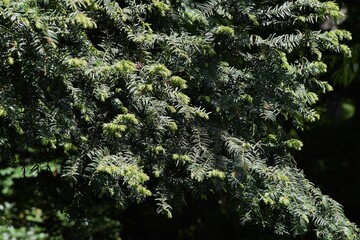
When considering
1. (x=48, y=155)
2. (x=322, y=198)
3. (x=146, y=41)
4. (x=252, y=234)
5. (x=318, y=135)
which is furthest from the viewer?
(x=318, y=135)

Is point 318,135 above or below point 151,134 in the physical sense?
below

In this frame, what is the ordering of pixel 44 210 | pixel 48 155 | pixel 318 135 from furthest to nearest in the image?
pixel 318 135
pixel 44 210
pixel 48 155

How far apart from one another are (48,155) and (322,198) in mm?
1671

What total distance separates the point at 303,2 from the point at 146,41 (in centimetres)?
89

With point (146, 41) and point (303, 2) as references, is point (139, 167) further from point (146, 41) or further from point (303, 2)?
point (303, 2)


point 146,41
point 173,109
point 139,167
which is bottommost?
point 139,167

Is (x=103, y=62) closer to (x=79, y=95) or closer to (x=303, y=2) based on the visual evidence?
(x=79, y=95)

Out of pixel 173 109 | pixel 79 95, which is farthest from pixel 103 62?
pixel 173 109

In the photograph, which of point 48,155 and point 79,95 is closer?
point 79,95

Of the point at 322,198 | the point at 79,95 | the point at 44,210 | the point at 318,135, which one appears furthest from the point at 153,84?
the point at 318,135

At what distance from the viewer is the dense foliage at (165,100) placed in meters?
2.45

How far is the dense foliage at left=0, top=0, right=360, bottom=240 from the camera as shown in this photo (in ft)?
8.02

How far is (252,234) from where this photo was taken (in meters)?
4.68

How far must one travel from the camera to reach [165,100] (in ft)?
8.48
